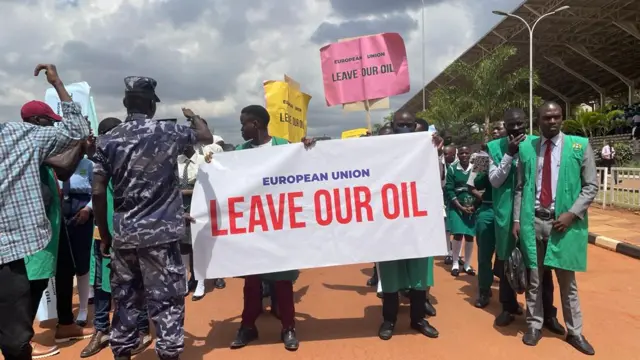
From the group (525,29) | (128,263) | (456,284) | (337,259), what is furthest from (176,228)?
(525,29)

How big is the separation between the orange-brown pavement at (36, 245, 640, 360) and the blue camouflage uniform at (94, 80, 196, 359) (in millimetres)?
720

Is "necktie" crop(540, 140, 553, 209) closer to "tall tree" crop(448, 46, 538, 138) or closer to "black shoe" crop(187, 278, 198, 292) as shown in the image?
"black shoe" crop(187, 278, 198, 292)

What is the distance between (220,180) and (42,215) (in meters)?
1.36

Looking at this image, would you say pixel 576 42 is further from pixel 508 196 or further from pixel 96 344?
pixel 96 344

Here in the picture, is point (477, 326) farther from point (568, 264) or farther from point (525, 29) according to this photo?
point (525, 29)

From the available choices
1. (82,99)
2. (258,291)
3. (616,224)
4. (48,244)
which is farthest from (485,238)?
(616,224)

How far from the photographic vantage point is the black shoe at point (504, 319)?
13.1 ft

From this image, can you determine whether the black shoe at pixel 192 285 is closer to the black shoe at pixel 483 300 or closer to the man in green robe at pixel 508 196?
the black shoe at pixel 483 300

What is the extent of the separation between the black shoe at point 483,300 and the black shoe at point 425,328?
0.91 m

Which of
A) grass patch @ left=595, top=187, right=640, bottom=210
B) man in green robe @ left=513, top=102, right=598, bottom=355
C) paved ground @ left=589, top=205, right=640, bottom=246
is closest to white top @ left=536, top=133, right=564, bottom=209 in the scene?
man in green robe @ left=513, top=102, right=598, bottom=355

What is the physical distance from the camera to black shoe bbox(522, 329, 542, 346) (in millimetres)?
3555

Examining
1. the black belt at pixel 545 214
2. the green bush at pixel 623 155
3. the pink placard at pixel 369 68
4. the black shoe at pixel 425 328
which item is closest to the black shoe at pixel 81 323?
→ the black shoe at pixel 425 328

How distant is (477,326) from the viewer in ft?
13.1

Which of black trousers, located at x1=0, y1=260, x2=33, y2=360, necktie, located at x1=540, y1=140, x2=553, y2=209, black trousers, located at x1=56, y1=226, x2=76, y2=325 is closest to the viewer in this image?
black trousers, located at x1=0, y1=260, x2=33, y2=360
